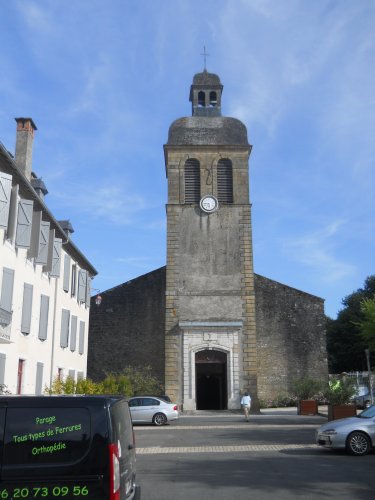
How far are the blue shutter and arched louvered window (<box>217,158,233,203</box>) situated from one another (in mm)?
12944

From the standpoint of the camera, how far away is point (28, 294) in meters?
18.4

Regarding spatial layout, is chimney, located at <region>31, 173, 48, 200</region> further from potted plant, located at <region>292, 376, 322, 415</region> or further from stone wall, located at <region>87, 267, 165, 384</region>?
potted plant, located at <region>292, 376, 322, 415</region>

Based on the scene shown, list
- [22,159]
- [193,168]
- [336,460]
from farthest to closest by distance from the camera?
1. [193,168]
2. [22,159]
3. [336,460]

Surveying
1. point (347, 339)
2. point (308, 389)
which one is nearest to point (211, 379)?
point (308, 389)

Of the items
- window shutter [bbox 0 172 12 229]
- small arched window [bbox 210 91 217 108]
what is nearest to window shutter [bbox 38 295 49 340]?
window shutter [bbox 0 172 12 229]

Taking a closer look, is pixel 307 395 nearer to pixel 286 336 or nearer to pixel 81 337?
pixel 286 336

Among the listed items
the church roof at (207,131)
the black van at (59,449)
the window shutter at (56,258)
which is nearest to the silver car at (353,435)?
the black van at (59,449)

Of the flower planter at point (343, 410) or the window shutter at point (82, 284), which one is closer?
the flower planter at point (343, 410)

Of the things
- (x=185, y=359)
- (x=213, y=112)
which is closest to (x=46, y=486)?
(x=185, y=359)

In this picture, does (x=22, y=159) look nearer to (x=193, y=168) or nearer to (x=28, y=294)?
(x=28, y=294)

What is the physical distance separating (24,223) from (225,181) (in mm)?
15587

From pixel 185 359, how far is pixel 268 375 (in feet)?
20.0

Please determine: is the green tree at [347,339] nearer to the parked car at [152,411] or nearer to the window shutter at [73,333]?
the window shutter at [73,333]

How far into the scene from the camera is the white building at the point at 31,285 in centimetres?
1645
